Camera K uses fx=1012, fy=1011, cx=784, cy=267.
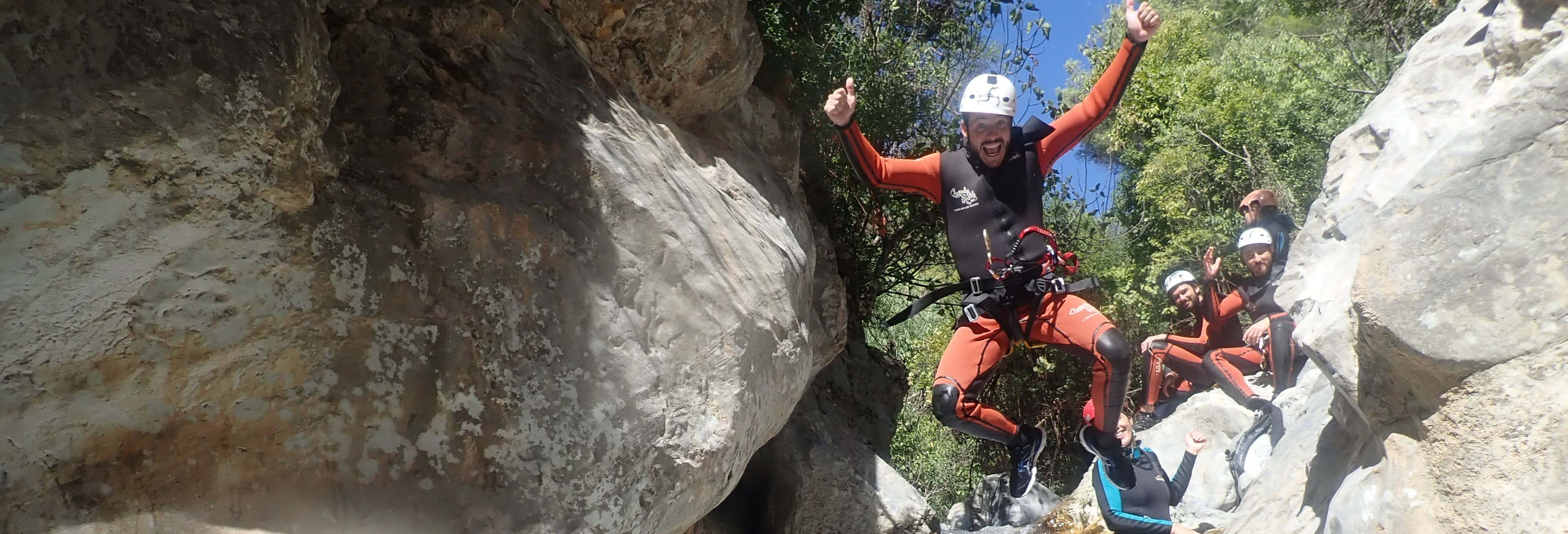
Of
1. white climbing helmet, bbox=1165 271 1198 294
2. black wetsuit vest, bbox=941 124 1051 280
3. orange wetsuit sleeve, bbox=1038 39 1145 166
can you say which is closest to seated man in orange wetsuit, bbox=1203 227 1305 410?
white climbing helmet, bbox=1165 271 1198 294

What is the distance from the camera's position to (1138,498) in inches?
200

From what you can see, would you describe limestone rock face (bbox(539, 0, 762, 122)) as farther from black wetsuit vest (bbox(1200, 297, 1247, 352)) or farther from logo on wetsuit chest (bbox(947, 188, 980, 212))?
black wetsuit vest (bbox(1200, 297, 1247, 352))

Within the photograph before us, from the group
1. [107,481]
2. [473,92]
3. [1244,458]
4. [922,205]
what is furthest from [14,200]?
[1244,458]

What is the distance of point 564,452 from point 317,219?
3.38 feet

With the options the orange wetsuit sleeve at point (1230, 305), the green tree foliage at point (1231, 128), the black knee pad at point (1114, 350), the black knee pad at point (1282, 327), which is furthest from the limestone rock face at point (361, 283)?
the green tree foliage at point (1231, 128)

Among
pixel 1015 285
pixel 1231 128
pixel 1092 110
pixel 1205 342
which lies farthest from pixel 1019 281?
pixel 1231 128

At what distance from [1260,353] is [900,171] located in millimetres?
3542

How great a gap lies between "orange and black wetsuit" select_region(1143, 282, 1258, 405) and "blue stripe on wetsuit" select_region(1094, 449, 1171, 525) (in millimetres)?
2558

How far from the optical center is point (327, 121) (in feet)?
9.41

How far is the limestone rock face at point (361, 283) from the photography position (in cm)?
236

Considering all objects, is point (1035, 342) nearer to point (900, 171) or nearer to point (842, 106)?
point (900, 171)

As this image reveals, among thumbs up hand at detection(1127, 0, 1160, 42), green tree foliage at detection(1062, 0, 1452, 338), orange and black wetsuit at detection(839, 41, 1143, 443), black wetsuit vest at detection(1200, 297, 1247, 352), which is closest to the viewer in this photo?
thumbs up hand at detection(1127, 0, 1160, 42)

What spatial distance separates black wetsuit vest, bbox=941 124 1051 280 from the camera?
4.93 m

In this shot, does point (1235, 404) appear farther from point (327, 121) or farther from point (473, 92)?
point (327, 121)
